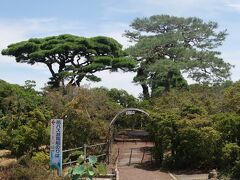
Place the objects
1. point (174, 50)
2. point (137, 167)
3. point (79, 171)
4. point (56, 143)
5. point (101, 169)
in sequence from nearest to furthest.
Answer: point (79, 171) < point (101, 169) < point (56, 143) < point (137, 167) < point (174, 50)

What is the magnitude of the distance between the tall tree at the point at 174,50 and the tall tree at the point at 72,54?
165cm

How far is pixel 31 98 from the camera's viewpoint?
35750mm

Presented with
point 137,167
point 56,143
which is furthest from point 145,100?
point 56,143

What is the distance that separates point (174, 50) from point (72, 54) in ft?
30.6

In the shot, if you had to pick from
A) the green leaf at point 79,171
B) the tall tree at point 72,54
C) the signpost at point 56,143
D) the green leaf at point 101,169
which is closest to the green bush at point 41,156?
the signpost at point 56,143

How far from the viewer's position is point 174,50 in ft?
133

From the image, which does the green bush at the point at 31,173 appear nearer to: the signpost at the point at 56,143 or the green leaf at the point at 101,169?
the signpost at the point at 56,143

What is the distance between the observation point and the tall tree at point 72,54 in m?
41.8

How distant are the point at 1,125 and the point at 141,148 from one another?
9.95 meters

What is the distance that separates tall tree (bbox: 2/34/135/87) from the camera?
41.8m

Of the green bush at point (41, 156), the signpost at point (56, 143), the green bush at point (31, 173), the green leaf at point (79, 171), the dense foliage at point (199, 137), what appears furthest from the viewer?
the green bush at point (41, 156)

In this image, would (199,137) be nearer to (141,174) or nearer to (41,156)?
(141,174)

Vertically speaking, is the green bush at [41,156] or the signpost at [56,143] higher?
the signpost at [56,143]

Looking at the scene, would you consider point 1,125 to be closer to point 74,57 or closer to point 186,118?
point 74,57
